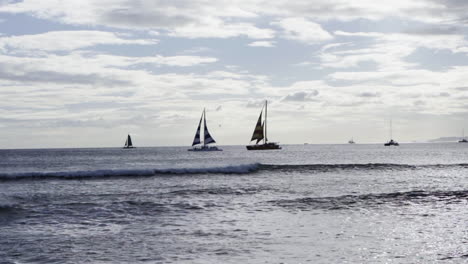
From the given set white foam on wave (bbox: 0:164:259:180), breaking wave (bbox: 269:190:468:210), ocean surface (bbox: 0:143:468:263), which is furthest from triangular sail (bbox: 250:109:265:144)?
breaking wave (bbox: 269:190:468:210)

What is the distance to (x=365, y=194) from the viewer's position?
28.8 meters

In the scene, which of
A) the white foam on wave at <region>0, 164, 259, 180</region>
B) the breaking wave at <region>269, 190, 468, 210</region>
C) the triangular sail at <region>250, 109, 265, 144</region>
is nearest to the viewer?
the breaking wave at <region>269, 190, 468, 210</region>

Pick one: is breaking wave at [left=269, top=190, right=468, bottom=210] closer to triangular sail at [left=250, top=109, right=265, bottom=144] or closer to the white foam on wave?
the white foam on wave

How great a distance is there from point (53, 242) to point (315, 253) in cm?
866

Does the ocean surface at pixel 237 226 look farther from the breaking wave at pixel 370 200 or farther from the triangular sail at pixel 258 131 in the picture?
the triangular sail at pixel 258 131

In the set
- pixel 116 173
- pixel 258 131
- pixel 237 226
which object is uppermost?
pixel 258 131

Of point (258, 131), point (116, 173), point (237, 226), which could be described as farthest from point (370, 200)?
point (258, 131)

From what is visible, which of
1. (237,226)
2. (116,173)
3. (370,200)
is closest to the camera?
(237,226)

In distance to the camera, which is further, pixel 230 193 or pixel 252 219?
pixel 230 193

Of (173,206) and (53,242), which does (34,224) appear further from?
(173,206)

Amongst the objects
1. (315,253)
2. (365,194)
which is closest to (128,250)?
(315,253)

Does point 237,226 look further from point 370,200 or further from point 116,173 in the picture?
point 116,173

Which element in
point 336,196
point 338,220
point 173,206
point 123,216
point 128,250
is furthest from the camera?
point 336,196

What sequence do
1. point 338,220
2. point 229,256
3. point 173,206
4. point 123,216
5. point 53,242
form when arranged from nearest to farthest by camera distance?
point 229,256 < point 53,242 < point 338,220 < point 123,216 < point 173,206
